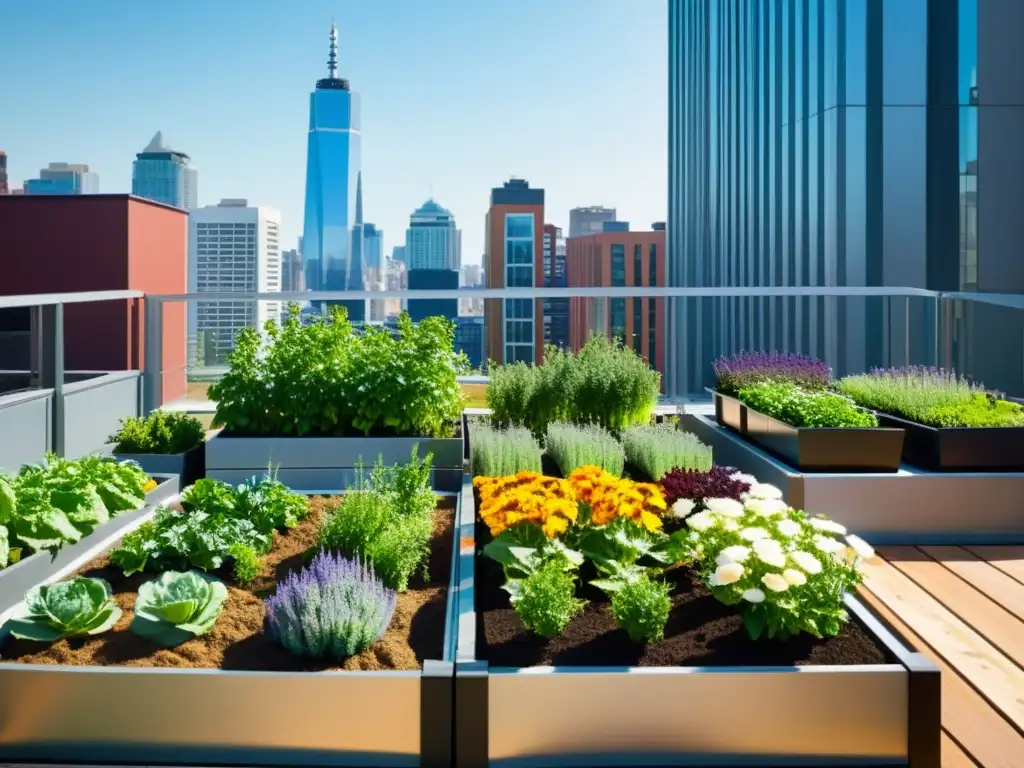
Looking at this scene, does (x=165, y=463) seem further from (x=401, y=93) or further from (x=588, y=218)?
(x=588, y=218)

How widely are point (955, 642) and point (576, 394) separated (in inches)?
96.9

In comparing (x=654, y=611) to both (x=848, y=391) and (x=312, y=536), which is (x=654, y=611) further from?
(x=848, y=391)

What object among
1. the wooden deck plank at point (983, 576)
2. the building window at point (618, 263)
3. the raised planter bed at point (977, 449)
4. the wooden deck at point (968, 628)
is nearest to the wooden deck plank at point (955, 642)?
the wooden deck at point (968, 628)

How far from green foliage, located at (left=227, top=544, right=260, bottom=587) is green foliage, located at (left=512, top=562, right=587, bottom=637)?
82cm

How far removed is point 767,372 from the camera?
530 centimetres

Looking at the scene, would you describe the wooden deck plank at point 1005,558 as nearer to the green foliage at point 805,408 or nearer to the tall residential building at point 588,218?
the green foliage at point 805,408

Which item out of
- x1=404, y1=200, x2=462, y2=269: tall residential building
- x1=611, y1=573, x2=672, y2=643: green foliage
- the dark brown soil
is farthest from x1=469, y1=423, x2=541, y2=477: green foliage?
x1=404, y1=200, x2=462, y2=269: tall residential building

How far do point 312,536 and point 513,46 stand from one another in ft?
135

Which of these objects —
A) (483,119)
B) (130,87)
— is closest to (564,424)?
(483,119)

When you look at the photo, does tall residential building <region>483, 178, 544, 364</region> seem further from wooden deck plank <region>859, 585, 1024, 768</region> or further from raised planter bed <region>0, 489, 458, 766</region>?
raised planter bed <region>0, 489, 458, 766</region>

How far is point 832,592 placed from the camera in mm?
2346

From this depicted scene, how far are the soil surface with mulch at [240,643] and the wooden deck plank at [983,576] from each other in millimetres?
1781

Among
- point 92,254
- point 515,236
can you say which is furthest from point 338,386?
point 515,236

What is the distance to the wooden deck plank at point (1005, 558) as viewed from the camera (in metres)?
3.54
